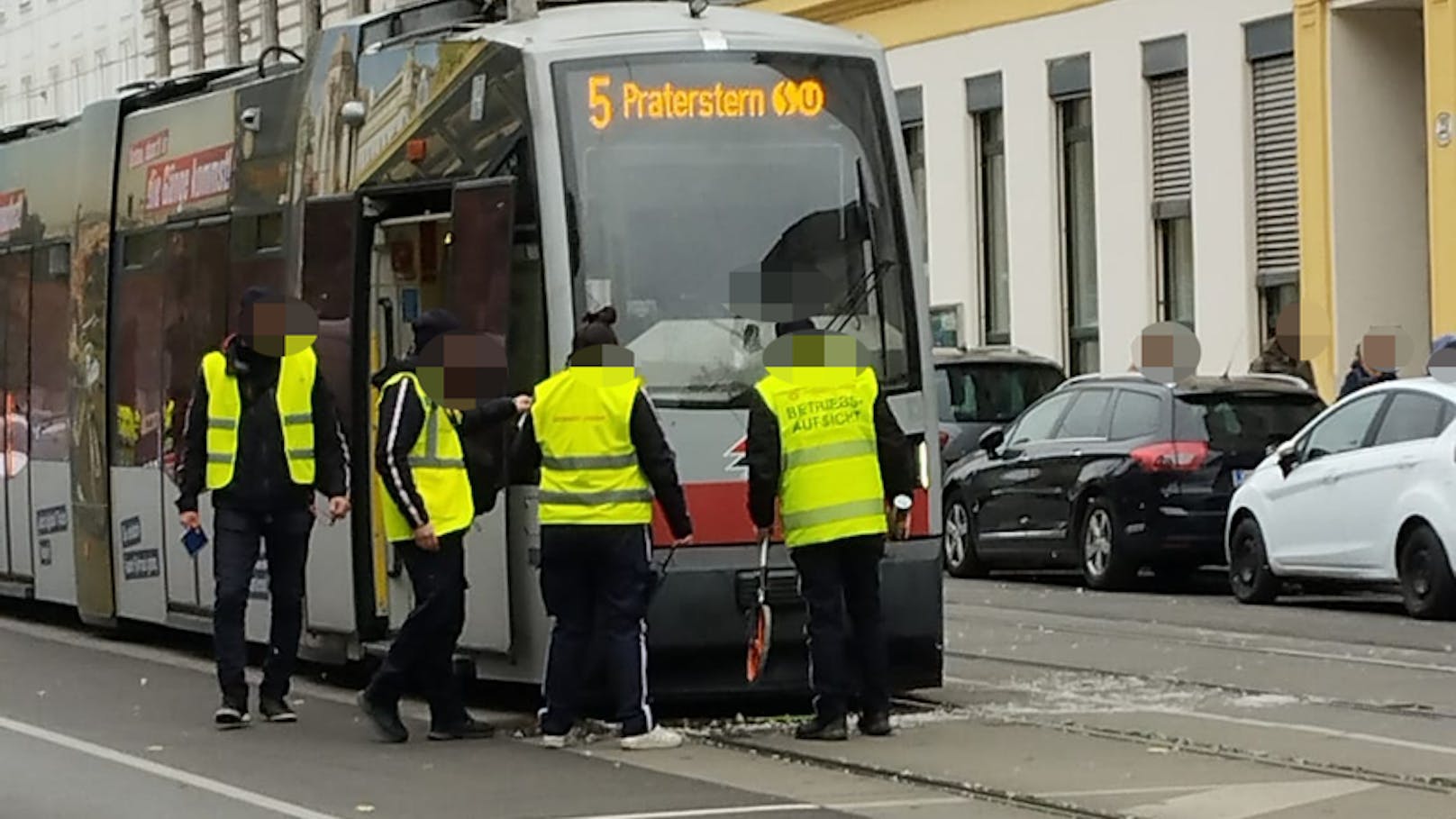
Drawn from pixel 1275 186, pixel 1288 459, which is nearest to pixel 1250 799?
pixel 1288 459

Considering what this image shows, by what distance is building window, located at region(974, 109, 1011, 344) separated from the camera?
3753cm

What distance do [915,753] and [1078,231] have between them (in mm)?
23625

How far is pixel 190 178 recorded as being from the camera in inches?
699

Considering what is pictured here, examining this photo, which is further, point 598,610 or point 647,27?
point 647,27

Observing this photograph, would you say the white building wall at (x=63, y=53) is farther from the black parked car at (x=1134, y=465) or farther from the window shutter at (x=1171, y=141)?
the black parked car at (x=1134, y=465)

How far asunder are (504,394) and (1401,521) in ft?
A: 25.4

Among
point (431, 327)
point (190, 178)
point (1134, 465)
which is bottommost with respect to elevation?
point (1134, 465)

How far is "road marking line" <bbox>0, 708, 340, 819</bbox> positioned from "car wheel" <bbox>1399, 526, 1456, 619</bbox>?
8.78 metres

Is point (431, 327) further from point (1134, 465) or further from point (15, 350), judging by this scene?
point (1134, 465)

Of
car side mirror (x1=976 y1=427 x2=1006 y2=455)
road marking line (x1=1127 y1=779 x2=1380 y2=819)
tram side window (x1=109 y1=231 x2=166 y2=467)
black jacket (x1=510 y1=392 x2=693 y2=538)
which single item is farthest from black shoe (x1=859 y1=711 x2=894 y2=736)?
car side mirror (x1=976 y1=427 x2=1006 y2=455)

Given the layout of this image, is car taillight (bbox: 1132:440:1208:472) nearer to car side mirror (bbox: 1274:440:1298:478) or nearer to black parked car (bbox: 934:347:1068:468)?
car side mirror (bbox: 1274:440:1298:478)

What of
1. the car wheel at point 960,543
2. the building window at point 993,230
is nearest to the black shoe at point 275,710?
the car wheel at point 960,543

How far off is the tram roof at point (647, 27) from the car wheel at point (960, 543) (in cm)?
1147

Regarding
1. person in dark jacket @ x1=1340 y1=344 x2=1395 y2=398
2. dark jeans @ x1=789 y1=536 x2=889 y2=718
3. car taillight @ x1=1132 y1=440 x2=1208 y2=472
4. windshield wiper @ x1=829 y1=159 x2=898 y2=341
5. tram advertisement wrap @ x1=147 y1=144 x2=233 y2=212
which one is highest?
tram advertisement wrap @ x1=147 y1=144 x2=233 y2=212
